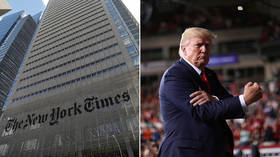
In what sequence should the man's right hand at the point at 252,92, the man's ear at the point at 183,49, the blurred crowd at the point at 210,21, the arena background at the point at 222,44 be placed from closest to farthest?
the man's right hand at the point at 252,92, the man's ear at the point at 183,49, the arena background at the point at 222,44, the blurred crowd at the point at 210,21

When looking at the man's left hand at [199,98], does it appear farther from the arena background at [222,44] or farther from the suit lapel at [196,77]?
the arena background at [222,44]

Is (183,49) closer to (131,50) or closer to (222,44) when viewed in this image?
(131,50)

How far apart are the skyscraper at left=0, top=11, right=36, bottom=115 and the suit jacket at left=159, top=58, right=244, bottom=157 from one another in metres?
3.63

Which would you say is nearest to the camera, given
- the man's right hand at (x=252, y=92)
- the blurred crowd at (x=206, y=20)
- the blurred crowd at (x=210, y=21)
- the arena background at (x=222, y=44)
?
the man's right hand at (x=252, y=92)

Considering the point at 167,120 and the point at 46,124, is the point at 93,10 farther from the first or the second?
the point at 167,120

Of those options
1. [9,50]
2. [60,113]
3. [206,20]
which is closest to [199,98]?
[60,113]

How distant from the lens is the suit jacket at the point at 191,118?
2.04 ft

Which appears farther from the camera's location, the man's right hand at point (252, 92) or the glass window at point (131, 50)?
→ the glass window at point (131, 50)

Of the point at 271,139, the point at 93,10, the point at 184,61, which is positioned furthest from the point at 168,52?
the point at 184,61

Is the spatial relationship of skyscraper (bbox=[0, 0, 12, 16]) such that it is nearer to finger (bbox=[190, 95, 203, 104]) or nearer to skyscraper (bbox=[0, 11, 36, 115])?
skyscraper (bbox=[0, 11, 36, 115])

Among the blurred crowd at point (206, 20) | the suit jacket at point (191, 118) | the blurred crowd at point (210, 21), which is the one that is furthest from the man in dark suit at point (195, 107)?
the blurred crowd at point (206, 20)

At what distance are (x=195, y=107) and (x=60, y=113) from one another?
3.61 metres

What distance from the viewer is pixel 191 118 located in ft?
2.15

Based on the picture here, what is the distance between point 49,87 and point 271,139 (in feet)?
9.45
